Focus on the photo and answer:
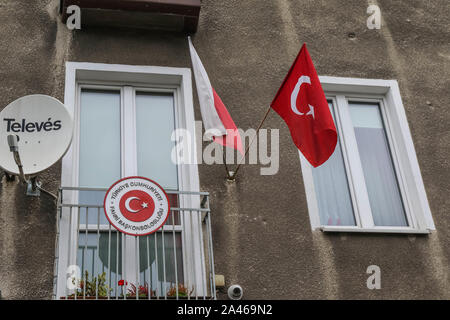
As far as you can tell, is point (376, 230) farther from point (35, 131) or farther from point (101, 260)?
point (35, 131)

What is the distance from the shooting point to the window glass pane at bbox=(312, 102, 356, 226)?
8766 millimetres

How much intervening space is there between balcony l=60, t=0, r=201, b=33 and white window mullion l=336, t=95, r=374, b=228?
229cm

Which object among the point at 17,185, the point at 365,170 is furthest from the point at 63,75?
the point at 365,170

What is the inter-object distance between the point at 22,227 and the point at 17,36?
272 cm

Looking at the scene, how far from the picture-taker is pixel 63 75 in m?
8.87

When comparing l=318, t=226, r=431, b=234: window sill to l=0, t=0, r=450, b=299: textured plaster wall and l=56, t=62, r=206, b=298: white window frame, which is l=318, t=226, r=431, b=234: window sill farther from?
l=56, t=62, r=206, b=298: white window frame

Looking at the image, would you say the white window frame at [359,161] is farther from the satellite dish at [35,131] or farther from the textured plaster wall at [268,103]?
the satellite dish at [35,131]

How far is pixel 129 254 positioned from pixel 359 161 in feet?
10.6

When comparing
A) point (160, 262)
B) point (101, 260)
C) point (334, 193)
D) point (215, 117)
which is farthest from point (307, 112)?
point (101, 260)

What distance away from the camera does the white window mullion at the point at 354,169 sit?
8.77 m

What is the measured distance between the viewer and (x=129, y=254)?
7.97 m

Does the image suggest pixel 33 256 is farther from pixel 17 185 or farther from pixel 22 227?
pixel 17 185

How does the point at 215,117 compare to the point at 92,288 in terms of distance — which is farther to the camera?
the point at 215,117

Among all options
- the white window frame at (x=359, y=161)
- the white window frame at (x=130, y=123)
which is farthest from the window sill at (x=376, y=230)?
the white window frame at (x=130, y=123)
